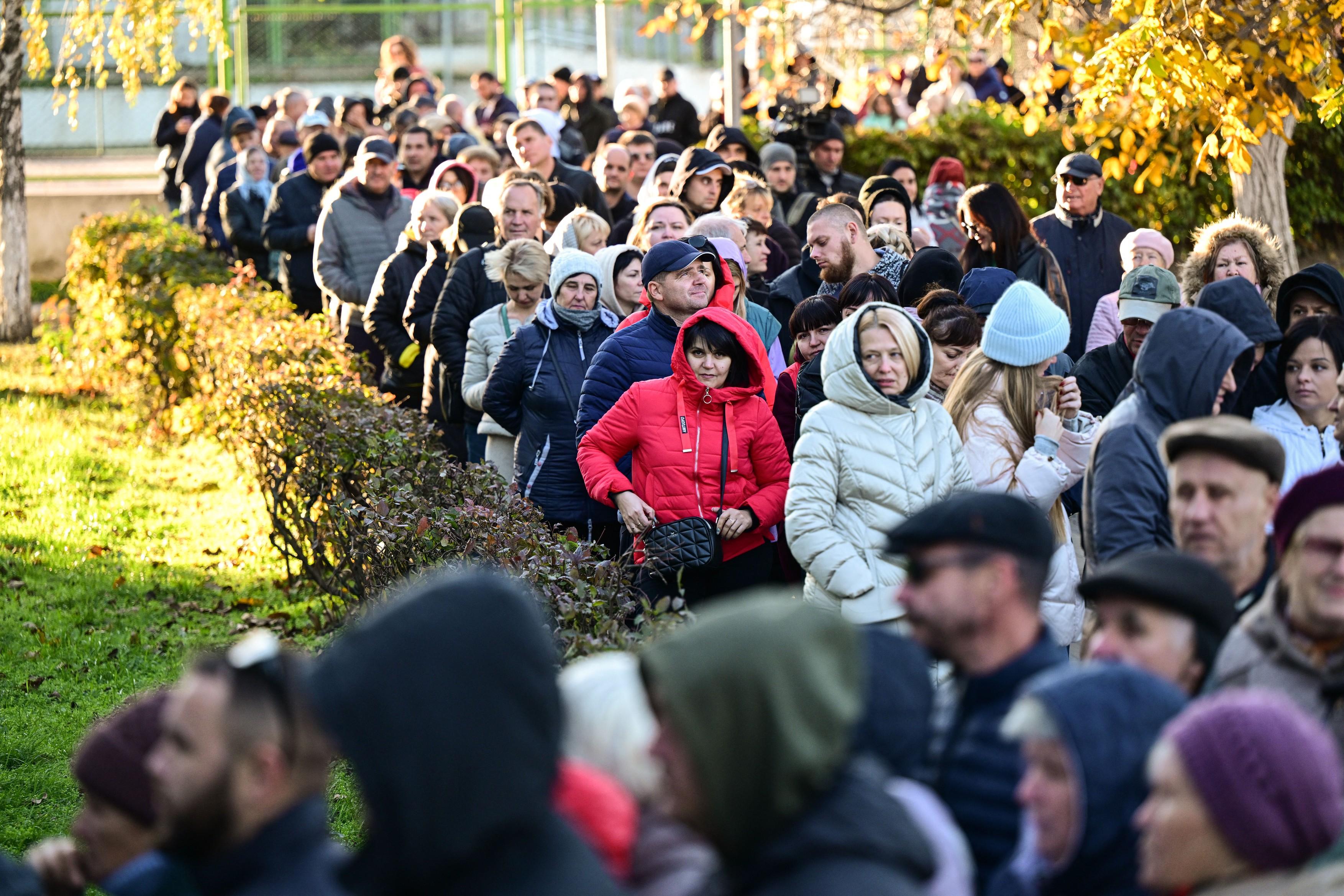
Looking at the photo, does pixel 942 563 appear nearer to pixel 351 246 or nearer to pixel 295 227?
pixel 351 246

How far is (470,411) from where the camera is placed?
8188 millimetres

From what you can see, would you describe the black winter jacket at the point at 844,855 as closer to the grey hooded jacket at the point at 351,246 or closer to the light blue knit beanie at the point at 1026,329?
the light blue knit beanie at the point at 1026,329

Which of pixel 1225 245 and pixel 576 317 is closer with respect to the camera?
pixel 1225 245

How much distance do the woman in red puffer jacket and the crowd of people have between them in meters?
0.02

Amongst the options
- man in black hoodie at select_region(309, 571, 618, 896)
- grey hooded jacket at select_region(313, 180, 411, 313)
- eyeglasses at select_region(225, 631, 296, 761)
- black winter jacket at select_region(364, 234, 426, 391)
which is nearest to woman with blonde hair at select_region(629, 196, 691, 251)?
black winter jacket at select_region(364, 234, 426, 391)

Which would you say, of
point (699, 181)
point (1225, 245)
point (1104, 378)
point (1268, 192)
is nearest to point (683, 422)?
point (1104, 378)

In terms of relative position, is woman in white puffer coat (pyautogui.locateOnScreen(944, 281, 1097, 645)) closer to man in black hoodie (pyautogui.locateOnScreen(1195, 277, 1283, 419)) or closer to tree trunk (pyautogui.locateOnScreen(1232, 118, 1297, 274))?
man in black hoodie (pyautogui.locateOnScreen(1195, 277, 1283, 419))

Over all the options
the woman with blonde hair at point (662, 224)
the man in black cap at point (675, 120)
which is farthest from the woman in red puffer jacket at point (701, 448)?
the man in black cap at point (675, 120)

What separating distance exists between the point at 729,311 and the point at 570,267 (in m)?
1.07

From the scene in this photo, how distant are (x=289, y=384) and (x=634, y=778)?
19.8 feet

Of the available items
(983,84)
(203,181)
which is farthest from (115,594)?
(983,84)

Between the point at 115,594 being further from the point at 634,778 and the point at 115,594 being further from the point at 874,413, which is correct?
the point at 634,778

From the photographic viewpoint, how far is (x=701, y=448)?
19.8 feet

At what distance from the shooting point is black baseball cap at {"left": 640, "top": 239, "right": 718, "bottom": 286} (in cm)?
648
